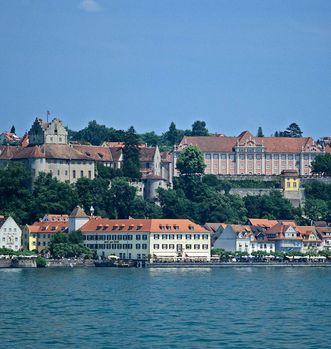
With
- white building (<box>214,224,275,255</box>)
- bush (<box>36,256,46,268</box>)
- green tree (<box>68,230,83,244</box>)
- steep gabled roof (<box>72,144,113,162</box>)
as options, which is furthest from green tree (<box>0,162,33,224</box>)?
white building (<box>214,224,275,255</box>)

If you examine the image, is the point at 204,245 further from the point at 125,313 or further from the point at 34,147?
the point at 125,313

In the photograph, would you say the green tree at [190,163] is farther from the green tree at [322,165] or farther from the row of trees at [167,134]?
the row of trees at [167,134]

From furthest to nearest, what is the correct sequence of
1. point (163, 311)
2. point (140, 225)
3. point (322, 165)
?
point (322, 165)
point (140, 225)
point (163, 311)

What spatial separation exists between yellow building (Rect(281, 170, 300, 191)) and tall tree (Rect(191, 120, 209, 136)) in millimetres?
41413

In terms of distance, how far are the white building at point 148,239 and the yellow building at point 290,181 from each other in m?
26.9

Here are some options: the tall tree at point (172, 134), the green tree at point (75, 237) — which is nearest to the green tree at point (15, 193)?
the green tree at point (75, 237)

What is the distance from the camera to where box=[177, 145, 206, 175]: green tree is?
5221 inches

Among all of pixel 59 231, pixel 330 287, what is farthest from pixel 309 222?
pixel 330 287

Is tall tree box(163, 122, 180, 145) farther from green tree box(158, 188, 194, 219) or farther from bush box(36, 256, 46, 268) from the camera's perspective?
bush box(36, 256, 46, 268)

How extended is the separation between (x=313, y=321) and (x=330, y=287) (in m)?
22.9

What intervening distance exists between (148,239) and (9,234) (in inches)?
441

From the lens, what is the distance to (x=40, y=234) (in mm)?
109000

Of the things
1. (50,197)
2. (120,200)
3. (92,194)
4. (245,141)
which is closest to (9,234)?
(50,197)

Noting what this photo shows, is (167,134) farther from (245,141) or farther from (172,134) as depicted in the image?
(245,141)
